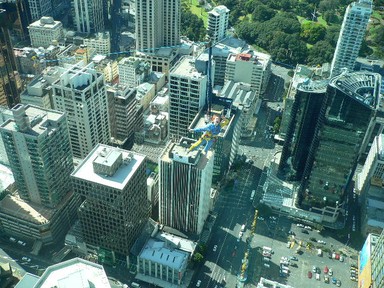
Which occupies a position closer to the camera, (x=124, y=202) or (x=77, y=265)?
(x=77, y=265)

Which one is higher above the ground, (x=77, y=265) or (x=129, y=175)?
(x=129, y=175)

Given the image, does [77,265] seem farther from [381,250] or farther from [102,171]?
[381,250]

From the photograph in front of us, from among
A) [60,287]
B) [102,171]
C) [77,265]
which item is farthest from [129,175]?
[60,287]

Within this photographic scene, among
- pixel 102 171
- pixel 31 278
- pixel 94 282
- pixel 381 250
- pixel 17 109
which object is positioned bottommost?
pixel 31 278

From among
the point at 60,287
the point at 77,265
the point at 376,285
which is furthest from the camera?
the point at 376,285

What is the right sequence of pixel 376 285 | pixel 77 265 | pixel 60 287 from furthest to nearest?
pixel 376 285 → pixel 77 265 → pixel 60 287

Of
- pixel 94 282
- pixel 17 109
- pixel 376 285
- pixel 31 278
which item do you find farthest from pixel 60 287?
pixel 376 285
